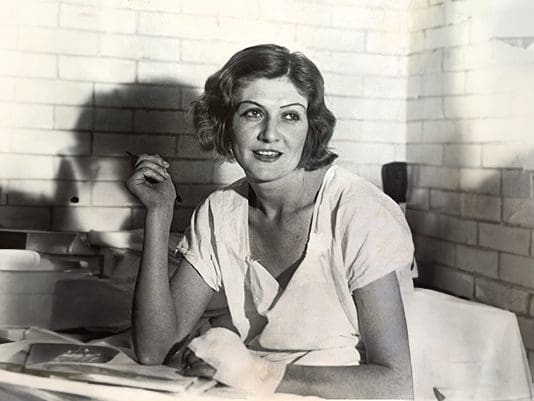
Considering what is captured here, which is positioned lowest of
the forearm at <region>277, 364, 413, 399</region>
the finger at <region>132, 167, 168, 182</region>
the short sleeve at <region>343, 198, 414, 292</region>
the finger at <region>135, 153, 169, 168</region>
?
the forearm at <region>277, 364, 413, 399</region>

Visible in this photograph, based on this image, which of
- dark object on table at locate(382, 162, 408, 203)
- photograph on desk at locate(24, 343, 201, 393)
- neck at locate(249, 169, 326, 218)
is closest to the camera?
photograph on desk at locate(24, 343, 201, 393)

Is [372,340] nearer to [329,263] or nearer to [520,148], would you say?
[329,263]

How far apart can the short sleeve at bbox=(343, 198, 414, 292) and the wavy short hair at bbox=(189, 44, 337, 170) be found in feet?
0.35

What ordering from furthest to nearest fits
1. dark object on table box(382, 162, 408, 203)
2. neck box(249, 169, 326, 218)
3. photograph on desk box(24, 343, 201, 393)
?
1. dark object on table box(382, 162, 408, 203)
2. neck box(249, 169, 326, 218)
3. photograph on desk box(24, 343, 201, 393)

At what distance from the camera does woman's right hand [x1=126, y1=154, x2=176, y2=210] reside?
0.82 meters

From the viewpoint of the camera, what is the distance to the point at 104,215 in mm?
933

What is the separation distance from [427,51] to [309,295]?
1.39ft

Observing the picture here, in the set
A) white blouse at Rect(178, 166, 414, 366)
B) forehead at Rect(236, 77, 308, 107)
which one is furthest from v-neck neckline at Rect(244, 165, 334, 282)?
forehead at Rect(236, 77, 308, 107)

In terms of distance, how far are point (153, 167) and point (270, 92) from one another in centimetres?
20

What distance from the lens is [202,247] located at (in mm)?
851

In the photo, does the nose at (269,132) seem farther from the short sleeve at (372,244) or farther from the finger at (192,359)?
the finger at (192,359)

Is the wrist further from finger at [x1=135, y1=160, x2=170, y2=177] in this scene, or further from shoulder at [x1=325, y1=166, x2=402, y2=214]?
shoulder at [x1=325, y1=166, x2=402, y2=214]

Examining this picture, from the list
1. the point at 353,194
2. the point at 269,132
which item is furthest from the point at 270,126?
the point at 353,194

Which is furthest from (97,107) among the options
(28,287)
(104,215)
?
(28,287)
